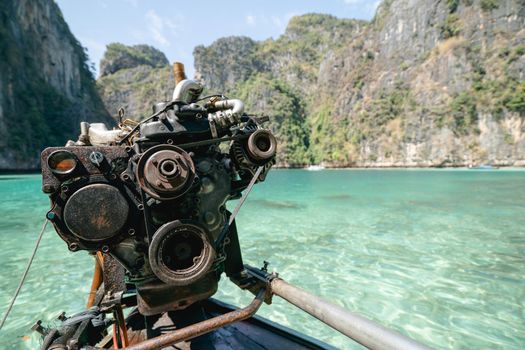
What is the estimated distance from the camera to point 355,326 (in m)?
1.05

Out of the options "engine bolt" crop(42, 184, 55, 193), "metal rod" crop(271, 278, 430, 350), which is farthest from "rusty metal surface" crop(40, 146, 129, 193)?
"metal rod" crop(271, 278, 430, 350)

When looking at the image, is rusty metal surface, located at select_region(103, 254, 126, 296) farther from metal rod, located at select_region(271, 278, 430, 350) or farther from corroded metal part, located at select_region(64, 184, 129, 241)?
metal rod, located at select_region(271, 278, 430, 350)

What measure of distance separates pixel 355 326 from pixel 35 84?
218ft

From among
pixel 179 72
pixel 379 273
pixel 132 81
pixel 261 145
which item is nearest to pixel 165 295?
pixel 261 145

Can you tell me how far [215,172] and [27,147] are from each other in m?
57.8

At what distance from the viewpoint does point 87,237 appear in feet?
5.08

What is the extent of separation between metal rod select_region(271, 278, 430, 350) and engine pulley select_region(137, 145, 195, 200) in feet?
2.60

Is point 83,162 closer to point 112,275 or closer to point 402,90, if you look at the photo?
point 112,275

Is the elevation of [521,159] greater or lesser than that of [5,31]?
lesser

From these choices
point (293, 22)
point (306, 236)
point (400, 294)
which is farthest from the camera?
point (293, 22)

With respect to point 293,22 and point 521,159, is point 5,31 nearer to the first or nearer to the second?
point 521,159

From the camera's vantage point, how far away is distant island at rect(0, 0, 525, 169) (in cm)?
5069

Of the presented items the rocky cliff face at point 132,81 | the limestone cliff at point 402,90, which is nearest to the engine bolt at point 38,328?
the limestone cliff at point 402,90

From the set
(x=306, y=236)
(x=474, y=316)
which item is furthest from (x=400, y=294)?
(x=306, y=236)
